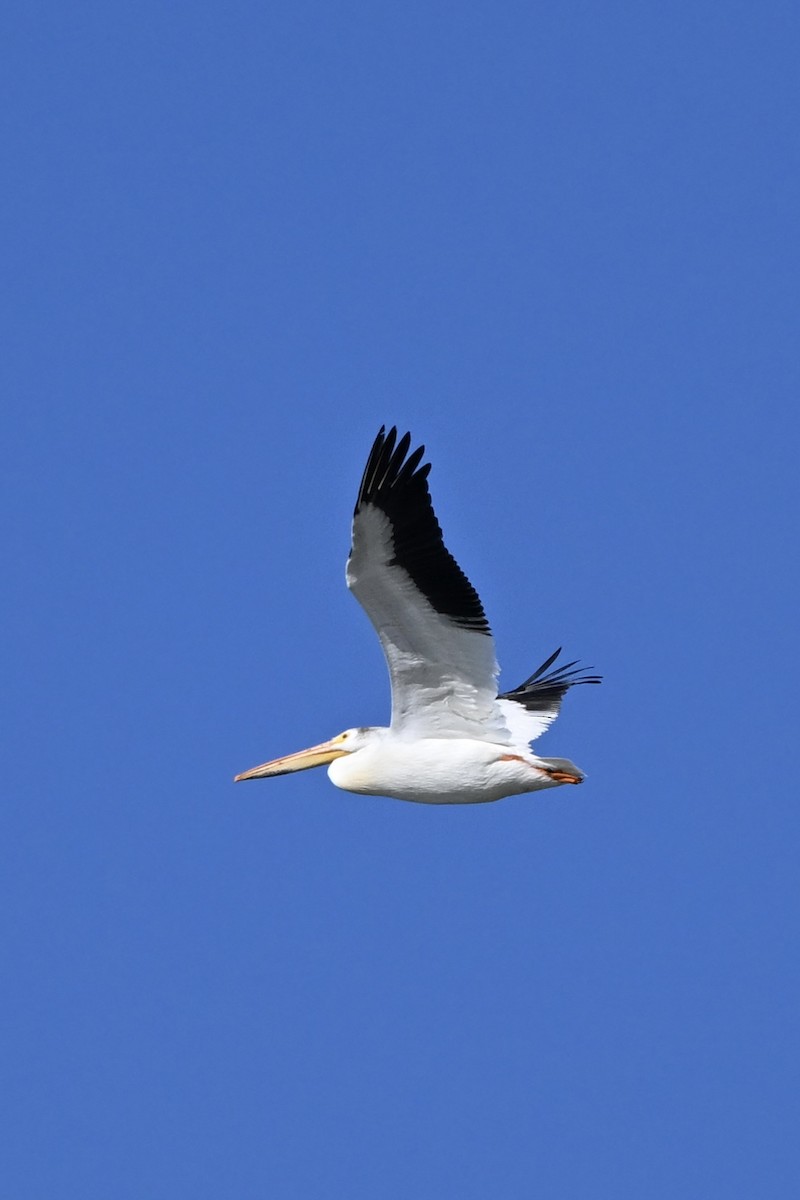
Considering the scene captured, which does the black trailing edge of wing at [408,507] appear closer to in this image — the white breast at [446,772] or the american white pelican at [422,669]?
the american white pelican at [422,669]

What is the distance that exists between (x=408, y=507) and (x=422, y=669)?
129cm

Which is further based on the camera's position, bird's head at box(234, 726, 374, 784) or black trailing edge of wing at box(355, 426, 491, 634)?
bird's head at box(234, 726, 374, 784)

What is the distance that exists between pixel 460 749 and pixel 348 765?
34.8 inches

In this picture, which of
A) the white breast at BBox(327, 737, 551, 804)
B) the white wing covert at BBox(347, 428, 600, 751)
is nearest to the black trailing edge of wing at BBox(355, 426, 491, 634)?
the white wing covert at BBox(347, 428, 600, 751)

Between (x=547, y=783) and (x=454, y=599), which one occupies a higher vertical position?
(x=454, y=599)

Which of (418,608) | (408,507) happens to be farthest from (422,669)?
(408,507)

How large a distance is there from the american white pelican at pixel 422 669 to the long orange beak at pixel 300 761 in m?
0.02

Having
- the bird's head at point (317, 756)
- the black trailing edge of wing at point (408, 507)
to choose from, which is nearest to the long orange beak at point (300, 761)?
the bird's head at point (317, 756)

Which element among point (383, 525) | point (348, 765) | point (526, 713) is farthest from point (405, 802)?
point (383, 525)

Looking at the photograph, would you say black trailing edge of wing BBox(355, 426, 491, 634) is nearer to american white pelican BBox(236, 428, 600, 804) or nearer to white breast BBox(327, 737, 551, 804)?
american white pelican BBox(236, 428, 600, 804)

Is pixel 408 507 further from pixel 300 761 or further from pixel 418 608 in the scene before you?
pixel 300 761

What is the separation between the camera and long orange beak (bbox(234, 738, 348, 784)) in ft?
48.5

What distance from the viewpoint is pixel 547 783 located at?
541 inches

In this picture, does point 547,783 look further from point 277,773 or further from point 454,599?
point 277,773
